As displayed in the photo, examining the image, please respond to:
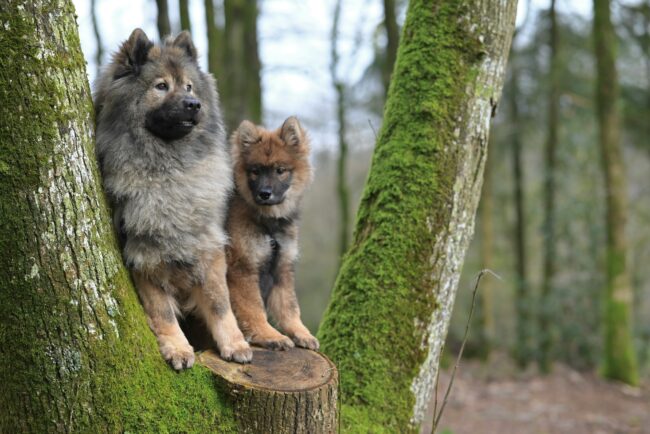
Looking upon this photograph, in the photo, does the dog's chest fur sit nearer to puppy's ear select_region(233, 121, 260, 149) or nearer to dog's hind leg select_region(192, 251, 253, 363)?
dog's hind leg select_region(192, 251, 253, 363)

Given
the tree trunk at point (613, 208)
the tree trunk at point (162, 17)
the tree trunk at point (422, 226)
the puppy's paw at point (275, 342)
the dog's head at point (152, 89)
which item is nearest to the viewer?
the dog's head at point (152, 89)

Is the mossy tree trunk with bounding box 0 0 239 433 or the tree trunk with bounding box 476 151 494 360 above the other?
the mossy tree trunk with bounding box 0 0 239 433

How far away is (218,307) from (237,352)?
1.22 ft

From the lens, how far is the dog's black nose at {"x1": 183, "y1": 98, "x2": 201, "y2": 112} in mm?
3832

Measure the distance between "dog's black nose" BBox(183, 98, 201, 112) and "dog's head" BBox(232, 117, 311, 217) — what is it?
1255mm

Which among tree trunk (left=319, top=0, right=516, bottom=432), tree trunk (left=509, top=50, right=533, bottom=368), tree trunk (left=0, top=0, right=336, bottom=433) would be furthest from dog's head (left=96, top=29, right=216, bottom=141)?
tree trunk (left=509, top=50, right=533, bottom=368)

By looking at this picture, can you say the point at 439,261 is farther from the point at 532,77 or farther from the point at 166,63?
the point at 532,77

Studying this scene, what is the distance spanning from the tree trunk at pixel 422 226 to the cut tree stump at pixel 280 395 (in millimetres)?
624

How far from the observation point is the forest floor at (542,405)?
1152 centimetres

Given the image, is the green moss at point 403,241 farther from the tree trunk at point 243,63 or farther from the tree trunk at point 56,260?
the tree trunk at point 243,63

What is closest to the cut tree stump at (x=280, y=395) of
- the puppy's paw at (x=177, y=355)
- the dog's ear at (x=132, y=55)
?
the puppy's paw at (x=177, y=355)

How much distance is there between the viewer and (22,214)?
9.78ft

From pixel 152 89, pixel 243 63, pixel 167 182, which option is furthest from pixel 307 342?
pixel 243 63

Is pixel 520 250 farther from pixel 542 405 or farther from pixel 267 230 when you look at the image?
pixel 267 230
